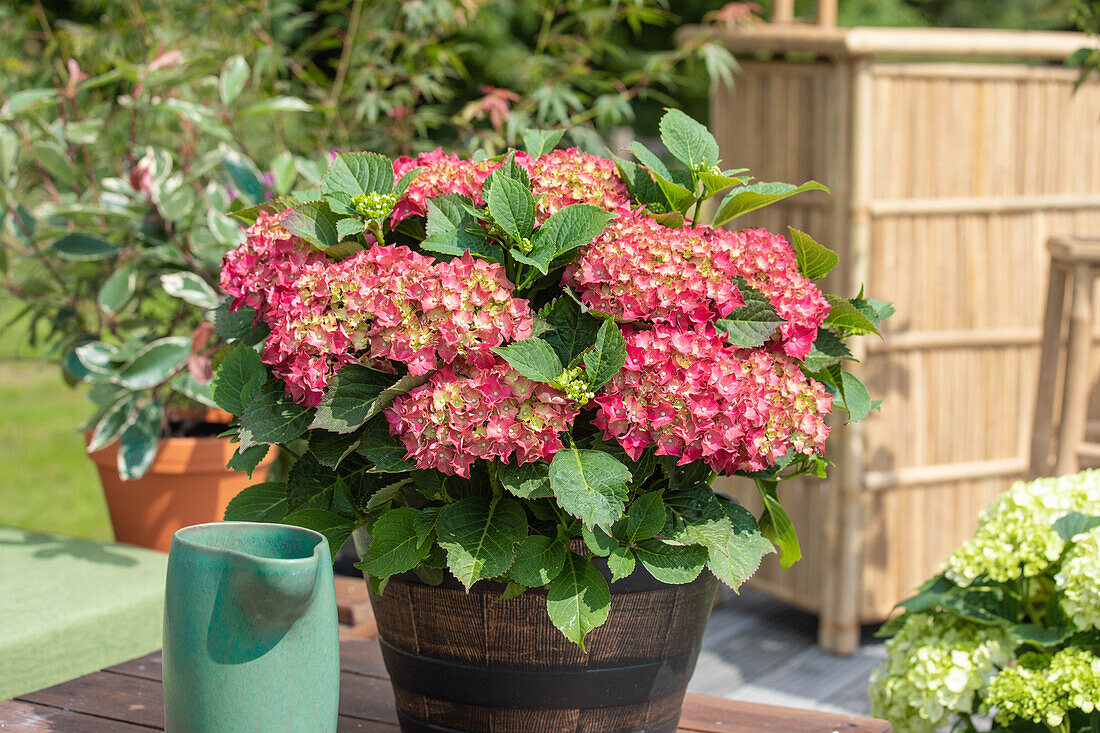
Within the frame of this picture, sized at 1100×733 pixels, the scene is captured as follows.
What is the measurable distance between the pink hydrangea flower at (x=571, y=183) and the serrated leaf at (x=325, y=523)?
0.93ft

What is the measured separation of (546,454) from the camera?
2.48ft

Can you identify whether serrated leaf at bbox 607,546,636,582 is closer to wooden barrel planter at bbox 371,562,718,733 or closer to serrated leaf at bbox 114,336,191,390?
wooden barrel planter at bbox 371,562,718,733

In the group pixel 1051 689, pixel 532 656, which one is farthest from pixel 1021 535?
pixel 532 656

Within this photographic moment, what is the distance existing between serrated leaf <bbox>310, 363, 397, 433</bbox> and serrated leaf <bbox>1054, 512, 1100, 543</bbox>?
0.85 meters

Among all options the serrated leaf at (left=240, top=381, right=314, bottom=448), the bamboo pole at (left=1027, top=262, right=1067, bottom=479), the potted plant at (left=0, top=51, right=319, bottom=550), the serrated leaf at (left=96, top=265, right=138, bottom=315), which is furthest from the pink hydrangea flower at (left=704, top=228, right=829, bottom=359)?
the bamboo pole at (left=1027, top=262, right=1067, bottom=479)

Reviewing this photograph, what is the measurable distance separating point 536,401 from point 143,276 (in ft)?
5.18

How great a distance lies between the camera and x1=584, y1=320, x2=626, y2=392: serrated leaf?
752mm

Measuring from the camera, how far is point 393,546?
2.62 feet

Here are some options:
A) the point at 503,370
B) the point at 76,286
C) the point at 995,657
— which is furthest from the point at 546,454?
the point at 76,286

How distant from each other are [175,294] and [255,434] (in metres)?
1.06

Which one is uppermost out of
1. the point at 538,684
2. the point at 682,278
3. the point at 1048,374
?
the point at 682,278

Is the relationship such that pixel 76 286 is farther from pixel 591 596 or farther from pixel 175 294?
pixel 591 596

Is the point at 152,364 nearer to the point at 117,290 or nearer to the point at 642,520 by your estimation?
the point at 117,290

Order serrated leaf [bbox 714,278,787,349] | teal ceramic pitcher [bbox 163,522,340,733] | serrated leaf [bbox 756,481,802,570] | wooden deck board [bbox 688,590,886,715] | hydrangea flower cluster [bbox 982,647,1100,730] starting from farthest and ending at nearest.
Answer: wooden deck board [bbox 688,590,886,715]
hydrangea flower cluster [bbox 982,647,1100,730]
serrated leaf [bbox 756,481,802,570]
serrated leaf [bbox 714,278,787,349]
teal ceramic pitcher [bbox 163,522,340,733]
